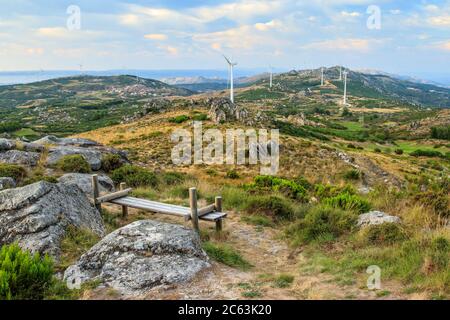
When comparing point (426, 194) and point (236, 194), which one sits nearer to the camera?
point (426, 194)

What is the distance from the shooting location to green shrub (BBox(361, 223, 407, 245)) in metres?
9.60

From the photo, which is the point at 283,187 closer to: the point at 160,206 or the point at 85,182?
the point at 160,206

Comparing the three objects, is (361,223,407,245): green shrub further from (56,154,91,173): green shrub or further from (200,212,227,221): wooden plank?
(56,154,91,173): green shrub

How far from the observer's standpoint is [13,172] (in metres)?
17.0

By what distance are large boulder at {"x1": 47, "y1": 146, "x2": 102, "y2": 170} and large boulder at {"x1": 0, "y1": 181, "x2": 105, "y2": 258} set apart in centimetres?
1019

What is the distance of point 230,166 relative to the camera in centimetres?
3603

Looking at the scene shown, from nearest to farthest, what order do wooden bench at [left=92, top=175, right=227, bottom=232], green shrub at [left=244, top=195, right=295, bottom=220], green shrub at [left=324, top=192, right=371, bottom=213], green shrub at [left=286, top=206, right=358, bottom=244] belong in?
green shrub at [left=286, top=206, right=358, bottom=244]
wooden bench at [left=92, top=175, right=227, bottom=232]
green shrub at [left=324, top=192, right=371, bottom=213]
green shrub at [left=244, top=195, right=295, bottom=220]

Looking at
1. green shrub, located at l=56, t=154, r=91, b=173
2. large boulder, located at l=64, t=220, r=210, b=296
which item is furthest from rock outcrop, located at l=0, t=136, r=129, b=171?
large boulder, located at l=64, t=220, r=210, b=296

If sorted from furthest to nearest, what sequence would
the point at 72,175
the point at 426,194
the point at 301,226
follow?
the point at 72,175 → the point at 426,194 → the point at 301,226

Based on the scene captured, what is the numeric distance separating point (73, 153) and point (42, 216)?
42.2 ft
